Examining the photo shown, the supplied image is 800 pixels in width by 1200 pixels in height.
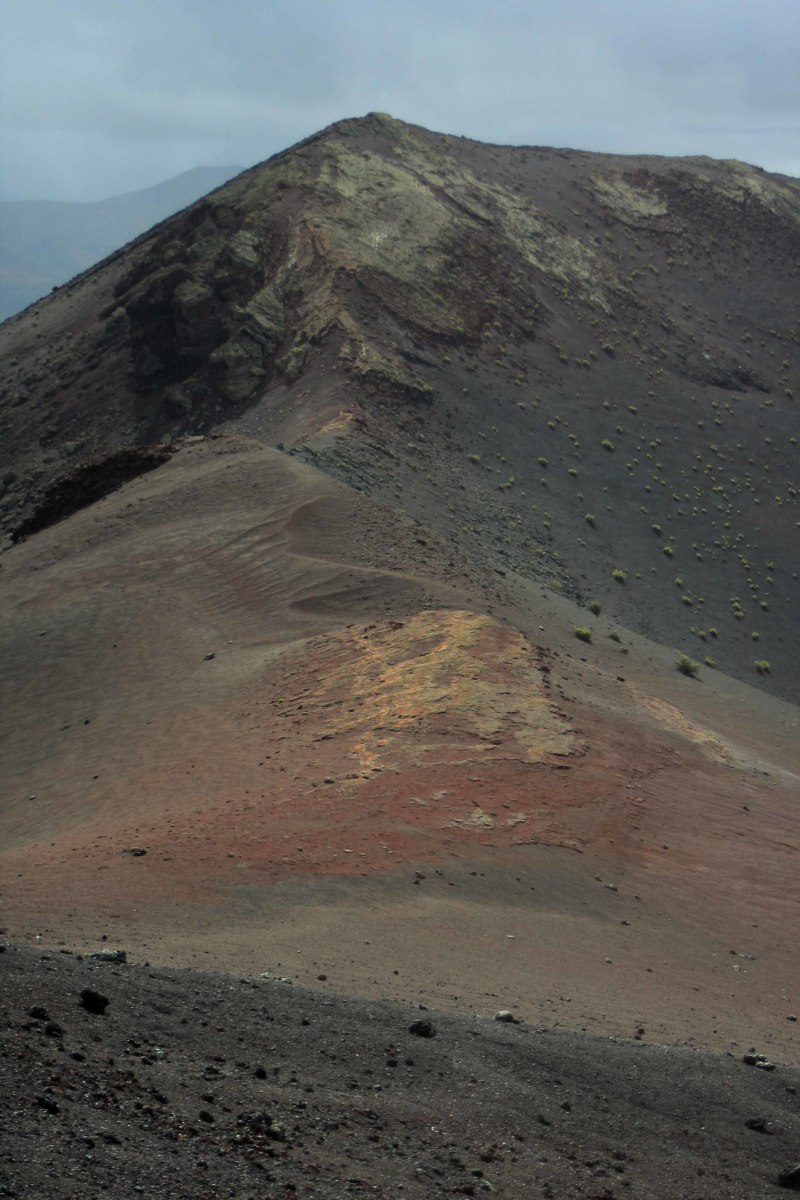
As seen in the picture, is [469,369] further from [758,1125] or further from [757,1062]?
[758,1125]

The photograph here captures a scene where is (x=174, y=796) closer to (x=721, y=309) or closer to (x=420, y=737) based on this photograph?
(x=420, y=737)

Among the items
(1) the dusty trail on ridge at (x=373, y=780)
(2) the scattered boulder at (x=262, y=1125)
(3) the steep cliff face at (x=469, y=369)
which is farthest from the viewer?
(3) the steep cliff face at (x=469, y=369)

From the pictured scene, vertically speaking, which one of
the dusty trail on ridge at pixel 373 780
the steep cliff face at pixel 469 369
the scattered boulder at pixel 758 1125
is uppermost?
the steep cliff face at pixel 469 369

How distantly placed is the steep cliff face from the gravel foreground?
74.2 ft

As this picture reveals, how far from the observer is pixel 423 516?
3466 cm

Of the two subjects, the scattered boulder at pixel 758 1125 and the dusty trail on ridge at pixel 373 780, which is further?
the dusty trail on ridge at pixel 373 780

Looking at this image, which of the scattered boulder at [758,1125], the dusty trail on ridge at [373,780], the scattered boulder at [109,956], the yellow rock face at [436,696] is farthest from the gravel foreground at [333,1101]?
the yellow rock face at [436,696]

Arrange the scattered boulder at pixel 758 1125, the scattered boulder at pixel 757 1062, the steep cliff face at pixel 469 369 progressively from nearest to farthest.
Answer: the scattered boulder at pixel 758 1125 → the scattered boulder at pixel 757 1062 → the steep cliff face at pixel 469 369

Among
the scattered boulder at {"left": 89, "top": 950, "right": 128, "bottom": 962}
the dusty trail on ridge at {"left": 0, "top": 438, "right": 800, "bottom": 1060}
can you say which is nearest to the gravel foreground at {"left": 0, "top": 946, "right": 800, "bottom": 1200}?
the scattered boulder at {"left": 89, "top": 950, "right": 128, "bottom": 962}

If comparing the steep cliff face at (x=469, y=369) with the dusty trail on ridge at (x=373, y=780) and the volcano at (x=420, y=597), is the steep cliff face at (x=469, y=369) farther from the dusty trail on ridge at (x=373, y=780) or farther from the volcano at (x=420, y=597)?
the dusty trail on ridge at (x=373, y=780)

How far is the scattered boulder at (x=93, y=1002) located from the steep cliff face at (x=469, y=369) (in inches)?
961

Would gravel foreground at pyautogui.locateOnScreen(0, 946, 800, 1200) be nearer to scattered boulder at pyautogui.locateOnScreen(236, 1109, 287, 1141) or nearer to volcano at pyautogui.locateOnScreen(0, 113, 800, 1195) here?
scattered boulder at pyautogui.locateOnScreen(236, 1109, 287, 1141)

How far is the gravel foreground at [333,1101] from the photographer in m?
7.30

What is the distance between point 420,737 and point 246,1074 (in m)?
11.3
